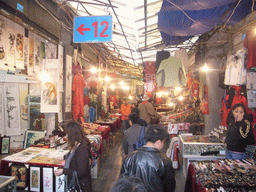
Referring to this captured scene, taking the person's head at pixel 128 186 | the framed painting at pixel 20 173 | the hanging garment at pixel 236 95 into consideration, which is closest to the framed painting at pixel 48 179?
the framed painting at pixel 20 173

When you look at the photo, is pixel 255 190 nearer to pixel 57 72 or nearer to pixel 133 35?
pixel 57 72

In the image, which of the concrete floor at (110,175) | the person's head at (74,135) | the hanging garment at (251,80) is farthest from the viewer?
the concrete floor at (110,175)

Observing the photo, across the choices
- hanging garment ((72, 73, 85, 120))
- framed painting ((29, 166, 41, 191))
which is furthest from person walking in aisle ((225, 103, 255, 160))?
hanging garment ((72, 73, 85, 120))

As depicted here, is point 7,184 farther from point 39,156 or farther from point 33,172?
point 39,156

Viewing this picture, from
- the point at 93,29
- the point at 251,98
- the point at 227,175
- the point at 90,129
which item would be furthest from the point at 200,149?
the point at 90,129

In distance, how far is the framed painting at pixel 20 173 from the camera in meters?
3.39

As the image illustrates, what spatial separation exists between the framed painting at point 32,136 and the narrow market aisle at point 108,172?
1787mm

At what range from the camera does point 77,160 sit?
2914 millimetres

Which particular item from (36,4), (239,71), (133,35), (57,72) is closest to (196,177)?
(239,71)

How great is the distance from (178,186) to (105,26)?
162 inches

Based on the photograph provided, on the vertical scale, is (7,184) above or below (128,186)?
below

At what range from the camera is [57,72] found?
5.32 m

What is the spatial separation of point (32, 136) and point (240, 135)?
469cm

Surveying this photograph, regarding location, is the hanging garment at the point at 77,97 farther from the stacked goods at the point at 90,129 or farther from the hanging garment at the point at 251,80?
the hanging garment at the point at 251,80
